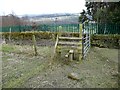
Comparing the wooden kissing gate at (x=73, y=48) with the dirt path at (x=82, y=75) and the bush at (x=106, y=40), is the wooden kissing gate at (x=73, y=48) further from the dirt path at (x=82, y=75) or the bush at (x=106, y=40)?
the bush at (x=106, y=40)

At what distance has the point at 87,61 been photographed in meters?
8.62

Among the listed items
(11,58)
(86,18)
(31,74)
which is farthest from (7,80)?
(86,18)

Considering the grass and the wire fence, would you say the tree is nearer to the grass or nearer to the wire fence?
the wire fence

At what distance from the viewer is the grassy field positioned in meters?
5.96

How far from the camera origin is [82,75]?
6758 millimetres

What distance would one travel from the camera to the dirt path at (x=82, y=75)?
593cm

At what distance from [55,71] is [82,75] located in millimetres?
862

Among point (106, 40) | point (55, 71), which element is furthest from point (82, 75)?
point (106, 40)

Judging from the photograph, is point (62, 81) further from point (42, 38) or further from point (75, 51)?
point (42, 38)

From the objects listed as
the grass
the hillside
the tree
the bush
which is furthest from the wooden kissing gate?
the hillside

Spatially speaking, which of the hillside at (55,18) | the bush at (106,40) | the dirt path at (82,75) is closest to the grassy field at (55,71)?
the dirt path at (82,75)

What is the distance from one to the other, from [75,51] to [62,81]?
2743 mm

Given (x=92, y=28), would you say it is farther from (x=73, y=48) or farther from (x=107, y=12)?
(x=73, y=48)

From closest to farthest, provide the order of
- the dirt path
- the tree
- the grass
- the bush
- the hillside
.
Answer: the dirt path, the grass, the bush, the tree, the hillside
